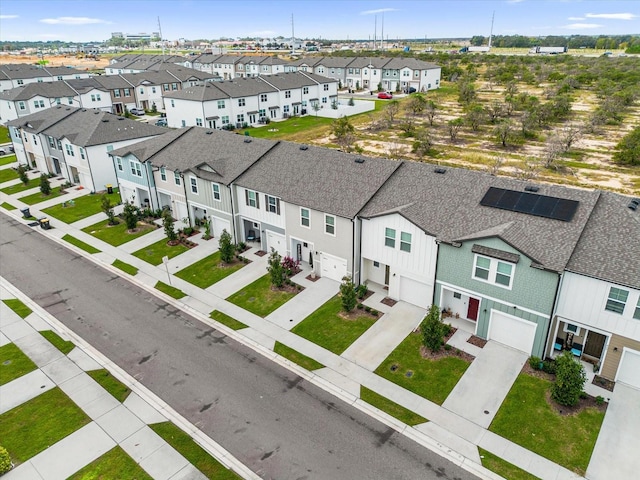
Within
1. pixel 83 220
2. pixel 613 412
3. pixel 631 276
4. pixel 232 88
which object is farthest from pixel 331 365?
pixel 232 88

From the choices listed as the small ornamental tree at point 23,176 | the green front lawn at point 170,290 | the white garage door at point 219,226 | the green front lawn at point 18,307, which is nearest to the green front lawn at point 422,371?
the green front lawn at point 170,290

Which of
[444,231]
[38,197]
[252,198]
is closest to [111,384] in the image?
[252,198]

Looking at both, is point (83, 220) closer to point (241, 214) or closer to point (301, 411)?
point (241, 214)

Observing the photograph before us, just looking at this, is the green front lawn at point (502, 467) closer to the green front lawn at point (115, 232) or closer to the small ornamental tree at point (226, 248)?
the small ornamental tree at point (226, 248)

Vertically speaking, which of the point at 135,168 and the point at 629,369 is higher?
the point at 135,168

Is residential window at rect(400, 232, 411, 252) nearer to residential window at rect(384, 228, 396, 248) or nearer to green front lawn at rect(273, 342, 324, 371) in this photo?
residential window at rect(384, 228, 396, 248)

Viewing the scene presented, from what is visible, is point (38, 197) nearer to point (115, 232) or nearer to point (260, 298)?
point (115, 232)
